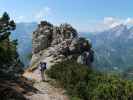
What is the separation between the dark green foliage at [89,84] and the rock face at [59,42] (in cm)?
1284

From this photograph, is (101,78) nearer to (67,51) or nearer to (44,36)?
(67,51)

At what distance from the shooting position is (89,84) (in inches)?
1282

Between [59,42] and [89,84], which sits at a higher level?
[59,42]

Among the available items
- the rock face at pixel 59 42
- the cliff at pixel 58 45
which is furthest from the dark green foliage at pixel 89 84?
the rock face at pixel 59 42

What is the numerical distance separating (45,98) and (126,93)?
749 centimetres

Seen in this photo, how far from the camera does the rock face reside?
5297 cm

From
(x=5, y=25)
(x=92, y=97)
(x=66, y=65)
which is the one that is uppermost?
(x=5, y=25)

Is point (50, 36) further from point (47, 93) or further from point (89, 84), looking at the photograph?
point (47, 93)

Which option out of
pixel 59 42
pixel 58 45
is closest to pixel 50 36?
pixel 59 42

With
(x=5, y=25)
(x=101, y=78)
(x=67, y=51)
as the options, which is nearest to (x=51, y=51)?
(x=67, y=51)

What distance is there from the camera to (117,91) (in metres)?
29.3

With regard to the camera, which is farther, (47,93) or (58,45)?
(58,45)

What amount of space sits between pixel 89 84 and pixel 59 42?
25.2 m

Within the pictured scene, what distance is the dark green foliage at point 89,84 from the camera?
94.9 ft
